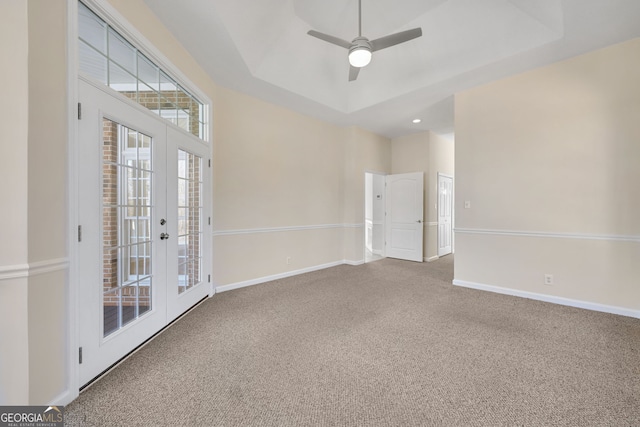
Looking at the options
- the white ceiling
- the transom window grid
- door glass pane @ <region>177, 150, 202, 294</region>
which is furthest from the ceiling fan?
door glass pane @ <region>177, 150, 202, 294</region>

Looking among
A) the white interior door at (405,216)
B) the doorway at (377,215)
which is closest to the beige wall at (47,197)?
the doorway at (377,215)

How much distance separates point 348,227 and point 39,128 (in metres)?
4.47

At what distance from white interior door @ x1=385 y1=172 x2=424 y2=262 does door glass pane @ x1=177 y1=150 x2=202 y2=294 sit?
4378 millimetres

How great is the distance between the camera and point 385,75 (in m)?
3.85

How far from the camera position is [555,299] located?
3084 mm

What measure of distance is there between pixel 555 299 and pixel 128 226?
4.67 metres

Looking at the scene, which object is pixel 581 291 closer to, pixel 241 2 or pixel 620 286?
pixel 620 286

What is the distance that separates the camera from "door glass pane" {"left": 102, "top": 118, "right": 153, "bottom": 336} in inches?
72.2

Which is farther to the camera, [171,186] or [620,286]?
[620,286]

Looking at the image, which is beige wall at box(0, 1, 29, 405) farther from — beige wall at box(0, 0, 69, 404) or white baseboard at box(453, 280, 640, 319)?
white baseboard at box(453, 280, 640, 319)

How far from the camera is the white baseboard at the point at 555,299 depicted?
2724 mm

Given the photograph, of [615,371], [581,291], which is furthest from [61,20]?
[581,291]

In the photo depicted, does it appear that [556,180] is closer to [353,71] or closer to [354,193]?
[353,71]

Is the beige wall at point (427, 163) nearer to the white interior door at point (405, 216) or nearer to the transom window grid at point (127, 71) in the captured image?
the white interior door at point (405, 216)
